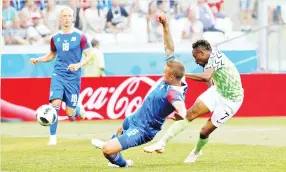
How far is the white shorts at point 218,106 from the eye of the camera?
14086mm

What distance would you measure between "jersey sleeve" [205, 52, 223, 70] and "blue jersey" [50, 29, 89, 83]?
4590 millimetres

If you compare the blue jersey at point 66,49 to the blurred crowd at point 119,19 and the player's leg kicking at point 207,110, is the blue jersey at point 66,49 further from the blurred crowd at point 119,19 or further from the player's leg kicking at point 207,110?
the blurred crowd at point 119,19

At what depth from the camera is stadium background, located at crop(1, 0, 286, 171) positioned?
75.6 ft

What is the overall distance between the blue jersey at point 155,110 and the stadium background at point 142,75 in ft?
21.5

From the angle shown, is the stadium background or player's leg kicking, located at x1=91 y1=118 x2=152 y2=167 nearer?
player's leg kicking, located at x1=91 y1=118 x2=152 y2=167

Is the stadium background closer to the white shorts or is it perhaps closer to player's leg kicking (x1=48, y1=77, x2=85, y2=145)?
player's leg kicking (x1=48, y1=77, x2=85, y2=145)

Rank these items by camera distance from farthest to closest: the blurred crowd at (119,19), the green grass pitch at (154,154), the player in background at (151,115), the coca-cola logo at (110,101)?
the blurred crowd at (119,19), the coca-cola logo at (110,101), the green grass pitch at (154,154), the player in background at (151,115)

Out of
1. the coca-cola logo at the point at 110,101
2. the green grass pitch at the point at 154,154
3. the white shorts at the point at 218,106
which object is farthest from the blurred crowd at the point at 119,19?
the white shorts at the point at 218,106

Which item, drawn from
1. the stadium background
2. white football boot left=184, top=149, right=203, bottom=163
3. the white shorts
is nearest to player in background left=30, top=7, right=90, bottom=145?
the stadium background

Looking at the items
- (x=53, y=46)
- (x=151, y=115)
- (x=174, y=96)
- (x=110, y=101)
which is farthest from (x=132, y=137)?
(x=110, y=101)

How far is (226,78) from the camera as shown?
14070 millimetres

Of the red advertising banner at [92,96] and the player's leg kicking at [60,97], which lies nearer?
the player's leg kicking at [60,97]

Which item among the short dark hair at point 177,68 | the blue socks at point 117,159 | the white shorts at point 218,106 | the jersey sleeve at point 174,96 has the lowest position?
the blue socks at point 117,159

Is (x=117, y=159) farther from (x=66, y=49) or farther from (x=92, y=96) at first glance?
(x=92, y=96)
